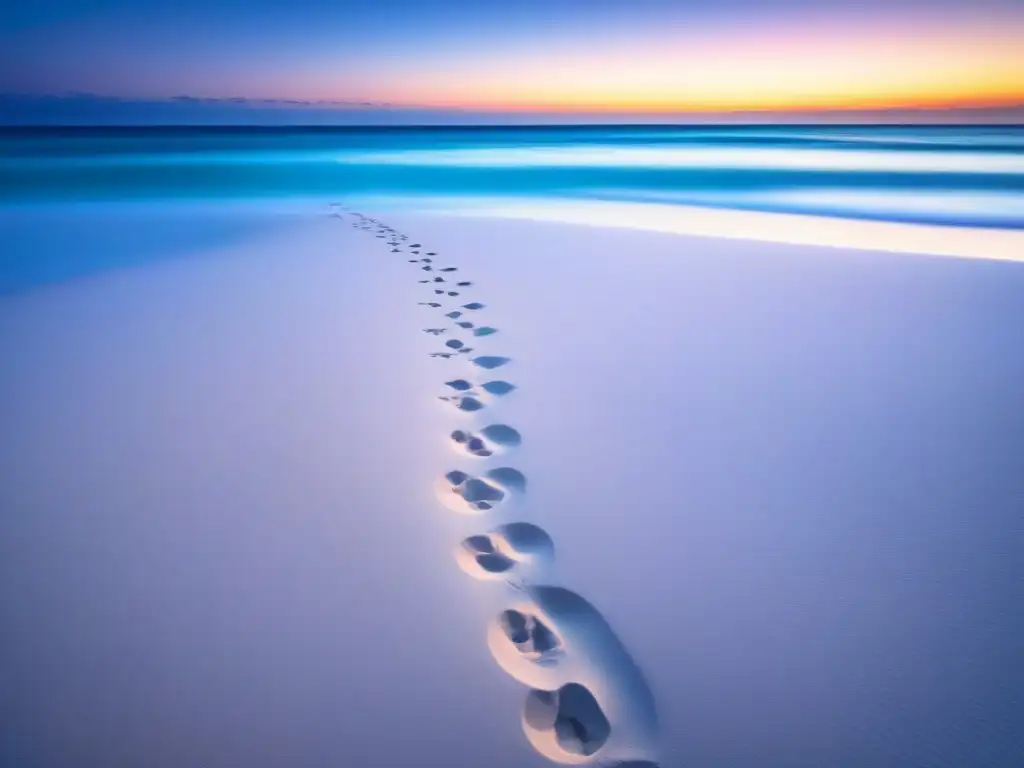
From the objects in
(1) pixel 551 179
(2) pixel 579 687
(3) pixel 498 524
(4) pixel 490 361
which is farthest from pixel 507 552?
(1) pixel 551 179

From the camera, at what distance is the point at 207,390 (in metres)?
2.22

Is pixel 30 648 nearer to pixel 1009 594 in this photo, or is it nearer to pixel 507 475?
pixel 507 475

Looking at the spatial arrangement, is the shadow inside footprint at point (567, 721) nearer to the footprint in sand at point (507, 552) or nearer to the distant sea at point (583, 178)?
the footprint in sand at point (507, 552)

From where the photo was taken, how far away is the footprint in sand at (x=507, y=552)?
4.25 ft

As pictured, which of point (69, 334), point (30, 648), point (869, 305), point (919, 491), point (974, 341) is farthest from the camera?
point (869, 305)

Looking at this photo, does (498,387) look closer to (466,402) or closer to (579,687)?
(466,402)

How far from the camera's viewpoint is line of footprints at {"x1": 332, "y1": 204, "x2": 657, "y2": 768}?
0.97 metres

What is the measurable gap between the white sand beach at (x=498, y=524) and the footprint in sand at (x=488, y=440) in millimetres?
20

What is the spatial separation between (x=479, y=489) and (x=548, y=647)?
543 mm

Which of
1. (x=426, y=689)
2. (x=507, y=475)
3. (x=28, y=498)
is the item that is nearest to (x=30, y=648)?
(x=28, y=498)

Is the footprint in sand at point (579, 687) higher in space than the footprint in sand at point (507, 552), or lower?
lower

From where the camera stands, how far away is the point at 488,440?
182 centimetres

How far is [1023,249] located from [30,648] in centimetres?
601

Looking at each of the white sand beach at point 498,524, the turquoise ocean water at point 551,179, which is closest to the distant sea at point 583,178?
the turquoise ocean water at point 551,179
